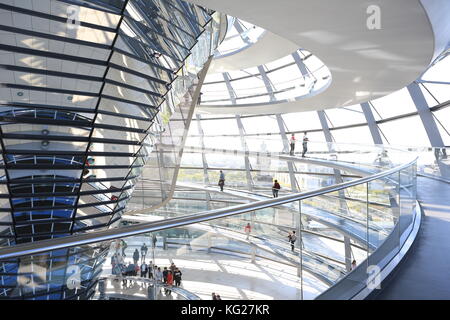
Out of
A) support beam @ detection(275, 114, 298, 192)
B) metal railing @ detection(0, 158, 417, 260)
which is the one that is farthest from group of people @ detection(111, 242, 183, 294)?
support beam @ detection(275, 114, 298, 192)

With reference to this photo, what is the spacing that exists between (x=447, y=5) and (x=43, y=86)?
7997 millimetres

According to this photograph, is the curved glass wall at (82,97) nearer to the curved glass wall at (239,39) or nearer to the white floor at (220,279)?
the curved glass wall at (239,39)

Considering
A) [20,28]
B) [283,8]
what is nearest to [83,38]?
[20,28]

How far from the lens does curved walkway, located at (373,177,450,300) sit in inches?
120

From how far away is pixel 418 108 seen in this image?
14305 millimetres

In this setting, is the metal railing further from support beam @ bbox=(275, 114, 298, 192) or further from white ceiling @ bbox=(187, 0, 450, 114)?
support beam @ bbox=(275, 114, 298, 192)

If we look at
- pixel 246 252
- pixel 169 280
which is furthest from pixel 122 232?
pixel 246 252

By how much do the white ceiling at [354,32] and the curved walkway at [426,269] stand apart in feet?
11.3

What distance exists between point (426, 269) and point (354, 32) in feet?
18.3

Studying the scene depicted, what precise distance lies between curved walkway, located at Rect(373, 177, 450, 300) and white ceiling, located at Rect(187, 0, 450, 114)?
11.3 feet

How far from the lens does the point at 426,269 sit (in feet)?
12.0

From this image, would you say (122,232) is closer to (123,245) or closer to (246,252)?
(123,245)
